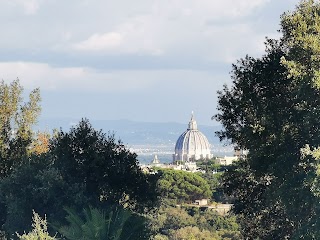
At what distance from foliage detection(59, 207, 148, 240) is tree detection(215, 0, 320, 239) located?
10.7 feet

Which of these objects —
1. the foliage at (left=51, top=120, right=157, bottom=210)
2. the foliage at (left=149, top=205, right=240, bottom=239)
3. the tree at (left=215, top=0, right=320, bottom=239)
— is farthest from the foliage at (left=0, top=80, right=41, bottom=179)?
the foliage at (left=149, top=205, right=240, bottom=239)

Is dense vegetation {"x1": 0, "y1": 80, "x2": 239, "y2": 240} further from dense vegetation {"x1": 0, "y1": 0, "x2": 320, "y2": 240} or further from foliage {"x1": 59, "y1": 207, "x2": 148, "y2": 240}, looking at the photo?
foliage {"x1": 59, "y1": 207, "x2": 148, "y2": 240}

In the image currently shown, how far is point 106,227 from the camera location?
17078mm

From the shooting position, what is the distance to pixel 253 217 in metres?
23.3

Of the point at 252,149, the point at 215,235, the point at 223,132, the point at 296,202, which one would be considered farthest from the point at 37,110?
the point at 215,235

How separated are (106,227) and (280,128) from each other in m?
4.95

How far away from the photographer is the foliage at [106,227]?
16766 millimetres

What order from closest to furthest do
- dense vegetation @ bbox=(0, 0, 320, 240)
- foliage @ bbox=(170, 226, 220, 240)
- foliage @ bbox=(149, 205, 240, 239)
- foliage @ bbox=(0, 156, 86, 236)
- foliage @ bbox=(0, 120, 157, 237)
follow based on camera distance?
dense vegetation @ bbox=(0, 0, 320, 240) → foliage @ bbox=(0, 156, 86, 236) → foliage @ bbox=(0, 120, 157, 237) → foliage @ bbox=(170, 226, 220, 240) → foliage @ bbox=(149, 205, 240, 239)

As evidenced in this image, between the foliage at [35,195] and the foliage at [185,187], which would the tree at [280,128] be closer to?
the foliage at [35,195]

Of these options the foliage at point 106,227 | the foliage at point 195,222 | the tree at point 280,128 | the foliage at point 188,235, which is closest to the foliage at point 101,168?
the tree at point 280,128

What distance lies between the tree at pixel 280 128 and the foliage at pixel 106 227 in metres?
3.25

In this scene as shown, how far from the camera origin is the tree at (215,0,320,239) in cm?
1788

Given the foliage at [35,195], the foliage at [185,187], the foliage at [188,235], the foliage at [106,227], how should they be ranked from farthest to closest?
the foliage at [185,187]
the foliage at [188,235]
the foliage at [35,195]
the foliage at [106,227]

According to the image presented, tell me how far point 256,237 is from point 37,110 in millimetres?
12584
